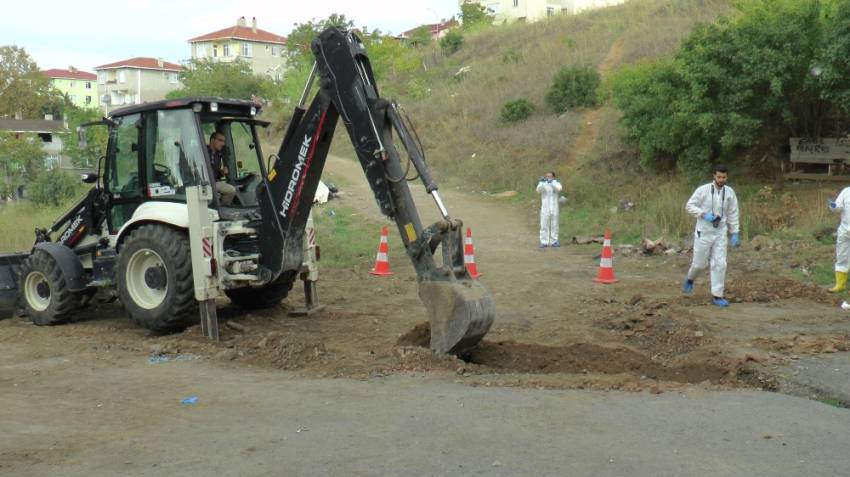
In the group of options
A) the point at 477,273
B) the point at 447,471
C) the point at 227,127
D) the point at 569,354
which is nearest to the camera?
the point at 447,471

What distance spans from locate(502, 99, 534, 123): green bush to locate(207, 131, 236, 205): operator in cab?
85.2 ft

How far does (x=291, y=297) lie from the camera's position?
13.6 m

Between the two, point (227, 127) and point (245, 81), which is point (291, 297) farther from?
point (245, 81)

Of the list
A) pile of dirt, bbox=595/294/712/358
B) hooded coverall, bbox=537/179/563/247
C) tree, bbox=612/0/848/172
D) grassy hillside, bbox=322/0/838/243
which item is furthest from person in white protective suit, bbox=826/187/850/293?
hooded coverall, bbox=537/179/563/247

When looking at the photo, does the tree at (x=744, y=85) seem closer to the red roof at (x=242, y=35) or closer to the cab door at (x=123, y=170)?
the cab door at (x=123, y=170)

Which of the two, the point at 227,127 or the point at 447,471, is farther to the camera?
the point at 227,127

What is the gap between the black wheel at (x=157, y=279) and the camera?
10008 mm

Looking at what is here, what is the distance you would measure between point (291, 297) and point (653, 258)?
740 centimetres

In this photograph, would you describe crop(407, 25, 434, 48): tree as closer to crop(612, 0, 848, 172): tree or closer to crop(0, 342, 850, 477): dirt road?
crop(612, 0, 848, 172): tree

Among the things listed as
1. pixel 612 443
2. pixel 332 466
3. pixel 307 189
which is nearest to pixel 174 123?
pixel 307 189

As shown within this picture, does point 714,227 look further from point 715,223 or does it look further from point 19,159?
point 19,159

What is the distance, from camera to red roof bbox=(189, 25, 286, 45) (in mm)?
102438

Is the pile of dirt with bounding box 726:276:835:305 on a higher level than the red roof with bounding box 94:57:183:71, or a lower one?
lower

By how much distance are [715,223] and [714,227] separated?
73 mm
